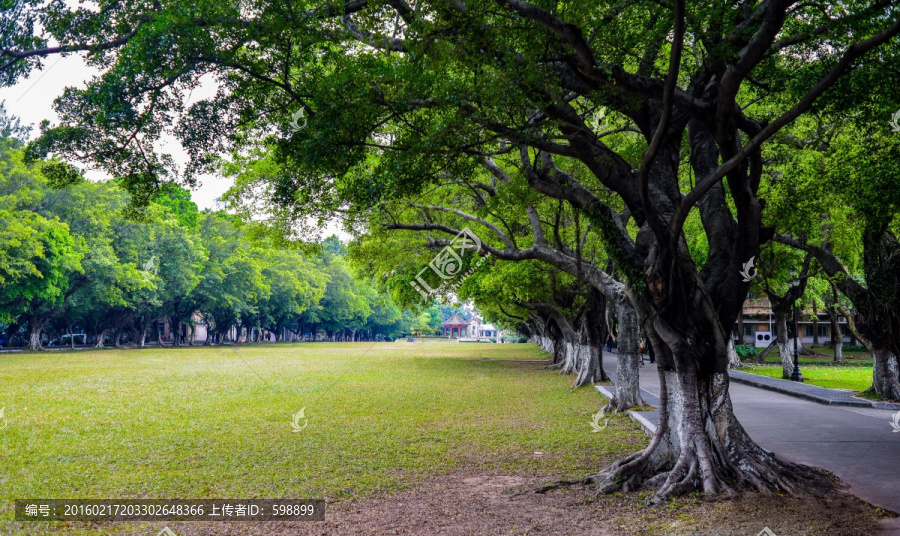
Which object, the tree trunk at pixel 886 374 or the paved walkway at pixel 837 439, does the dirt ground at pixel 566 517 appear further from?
the tree trunk at pixel 886 374

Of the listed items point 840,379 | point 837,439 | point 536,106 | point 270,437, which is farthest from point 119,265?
point 837,439

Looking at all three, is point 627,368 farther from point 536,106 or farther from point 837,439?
point 536,106

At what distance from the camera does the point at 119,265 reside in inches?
1527

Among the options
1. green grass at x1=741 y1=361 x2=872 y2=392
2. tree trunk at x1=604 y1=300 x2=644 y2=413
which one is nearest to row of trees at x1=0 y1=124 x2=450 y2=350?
tree trunk at x1=604 y1=300 x2=644 y2=413

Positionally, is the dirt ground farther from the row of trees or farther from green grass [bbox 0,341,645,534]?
the row of trees

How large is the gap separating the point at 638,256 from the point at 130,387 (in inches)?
651

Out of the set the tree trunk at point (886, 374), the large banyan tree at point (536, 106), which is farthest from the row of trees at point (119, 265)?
the tree trunk at point (886, 374)

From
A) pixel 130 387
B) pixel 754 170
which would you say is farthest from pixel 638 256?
pixel 130 387

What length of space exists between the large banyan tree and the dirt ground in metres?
0.52

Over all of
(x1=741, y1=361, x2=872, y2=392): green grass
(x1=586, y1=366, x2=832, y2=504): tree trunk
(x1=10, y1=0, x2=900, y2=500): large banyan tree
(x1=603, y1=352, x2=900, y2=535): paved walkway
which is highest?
(x1=10, y1=0, x2=900, y2=500): large banyan tree

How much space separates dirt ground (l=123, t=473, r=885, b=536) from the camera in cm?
586

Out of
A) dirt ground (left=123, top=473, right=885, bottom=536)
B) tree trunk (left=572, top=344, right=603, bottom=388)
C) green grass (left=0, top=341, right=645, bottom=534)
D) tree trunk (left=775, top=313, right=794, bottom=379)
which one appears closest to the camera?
dirt ground (left=123, top=473, right=885, bottom=536)

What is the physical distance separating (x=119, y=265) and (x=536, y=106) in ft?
126

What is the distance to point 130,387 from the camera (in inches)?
732
